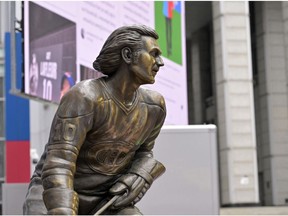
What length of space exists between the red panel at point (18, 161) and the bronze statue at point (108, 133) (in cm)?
1010

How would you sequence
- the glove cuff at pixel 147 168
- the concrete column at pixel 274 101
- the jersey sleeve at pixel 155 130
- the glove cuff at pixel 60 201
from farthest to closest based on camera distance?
the concrete column at pixel 274 101
the jersey sleeve at pixel 155 130
the glove cuff at pixel 147 168
the glove cuff at pixel 60 201

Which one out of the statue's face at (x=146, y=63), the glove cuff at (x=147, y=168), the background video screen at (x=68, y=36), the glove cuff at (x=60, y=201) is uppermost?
→ the background video screen at (x=68, y=36)

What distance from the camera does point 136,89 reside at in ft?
11.4

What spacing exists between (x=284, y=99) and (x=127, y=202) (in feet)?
93.1

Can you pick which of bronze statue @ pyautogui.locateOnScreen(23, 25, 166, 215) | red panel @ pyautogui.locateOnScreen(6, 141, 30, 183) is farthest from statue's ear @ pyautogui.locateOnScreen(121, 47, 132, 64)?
red panel @ pyautogui.locateOnScreen(6, 141, 30, 183)

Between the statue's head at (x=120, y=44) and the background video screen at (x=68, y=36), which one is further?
the background video screen at (x=68, y=36)

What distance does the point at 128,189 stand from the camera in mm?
3395

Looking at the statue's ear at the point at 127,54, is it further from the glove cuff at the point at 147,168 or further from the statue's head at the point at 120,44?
the glove cuff at the point at 147,168

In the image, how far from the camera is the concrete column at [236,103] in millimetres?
25500

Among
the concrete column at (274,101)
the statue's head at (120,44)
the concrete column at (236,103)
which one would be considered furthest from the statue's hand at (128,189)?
the concrete column at (274,101)

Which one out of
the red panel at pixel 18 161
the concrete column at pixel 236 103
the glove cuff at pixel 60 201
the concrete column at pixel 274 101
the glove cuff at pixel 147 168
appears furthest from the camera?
the concrete column at pixel 274 101

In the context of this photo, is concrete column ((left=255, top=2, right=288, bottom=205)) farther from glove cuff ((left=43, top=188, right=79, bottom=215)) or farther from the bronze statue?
glove cuff ((left=43, top=188, right=79, bottom=215))

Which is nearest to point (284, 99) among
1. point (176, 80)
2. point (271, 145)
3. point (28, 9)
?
point (271, 145)

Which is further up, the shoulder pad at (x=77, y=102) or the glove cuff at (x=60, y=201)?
the shoulder pad at (x=77, y=102)
